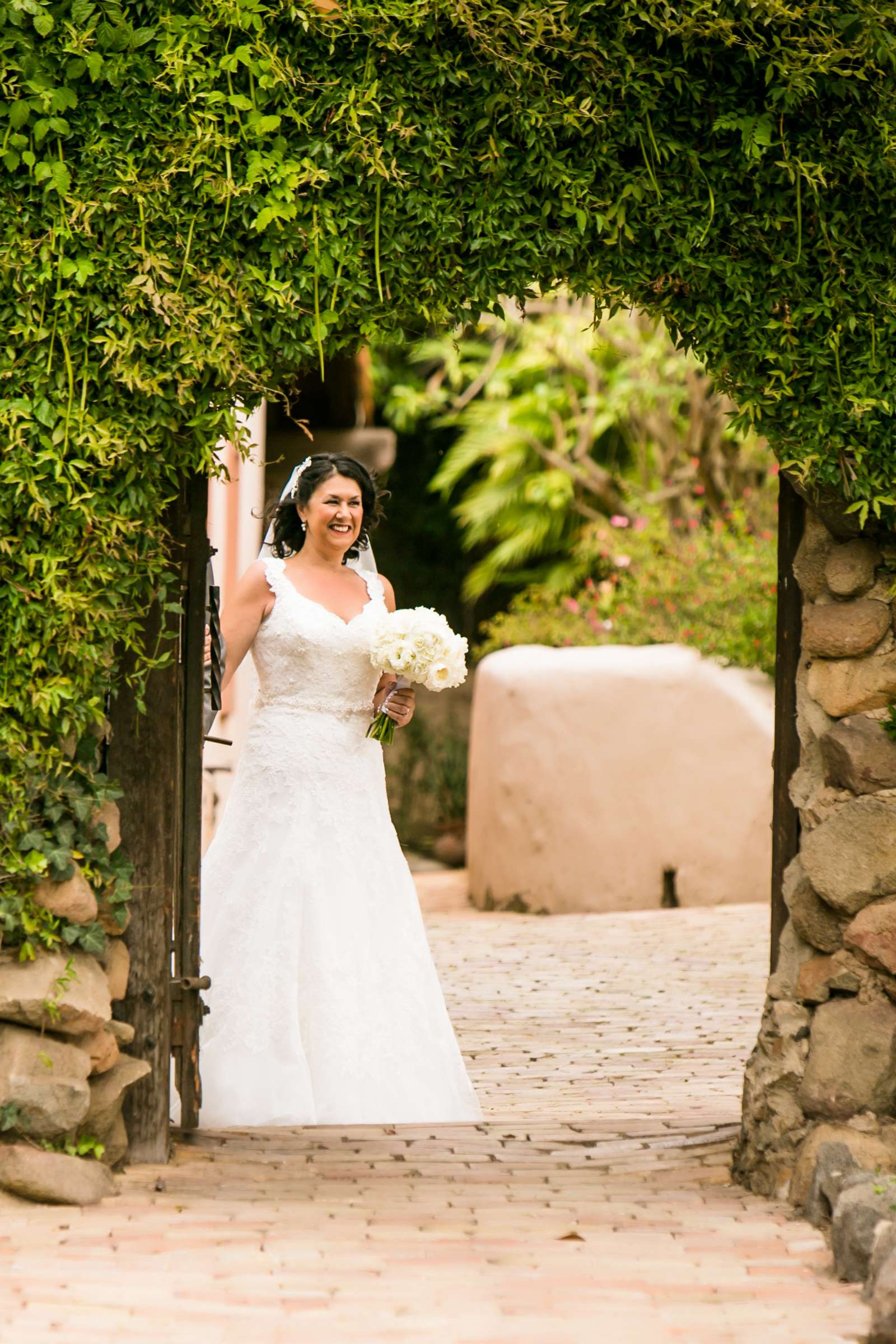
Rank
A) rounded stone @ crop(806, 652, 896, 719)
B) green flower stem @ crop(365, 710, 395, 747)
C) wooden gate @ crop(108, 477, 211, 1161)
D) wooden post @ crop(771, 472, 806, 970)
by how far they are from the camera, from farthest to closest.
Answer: green flower stem @ crop(365, 710, 395, 747) < wooden post @ crop(771, 472, 806, 970) < wooden gate @ crop(108, 477, 211, 1161) < rounded stone @ crop(806, 652, 896, 719)

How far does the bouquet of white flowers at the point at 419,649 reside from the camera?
5.52 metres

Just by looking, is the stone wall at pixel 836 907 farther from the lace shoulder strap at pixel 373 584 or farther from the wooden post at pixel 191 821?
the lace shoulder strap at pixel 373 584

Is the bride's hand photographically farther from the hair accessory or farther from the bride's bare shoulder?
the hair accessory

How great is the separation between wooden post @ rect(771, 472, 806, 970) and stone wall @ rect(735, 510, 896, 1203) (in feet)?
0.30

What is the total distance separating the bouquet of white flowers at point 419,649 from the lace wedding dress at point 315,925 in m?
0.30

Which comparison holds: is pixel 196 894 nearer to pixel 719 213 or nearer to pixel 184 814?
pixel 184 814

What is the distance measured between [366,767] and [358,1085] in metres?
1.12

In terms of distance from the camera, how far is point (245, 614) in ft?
19.5

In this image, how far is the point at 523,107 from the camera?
449 cm

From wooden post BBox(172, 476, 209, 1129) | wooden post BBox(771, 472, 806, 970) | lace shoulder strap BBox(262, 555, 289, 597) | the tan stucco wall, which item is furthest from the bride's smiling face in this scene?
the tan stucco wall

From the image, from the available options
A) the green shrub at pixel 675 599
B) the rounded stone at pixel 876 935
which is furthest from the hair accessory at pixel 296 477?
the green shrub at pixel 675 599

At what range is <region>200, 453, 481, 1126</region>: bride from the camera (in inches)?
219

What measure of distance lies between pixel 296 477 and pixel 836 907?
2.67 m

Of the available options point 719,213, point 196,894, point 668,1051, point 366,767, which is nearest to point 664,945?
point 668,1051
